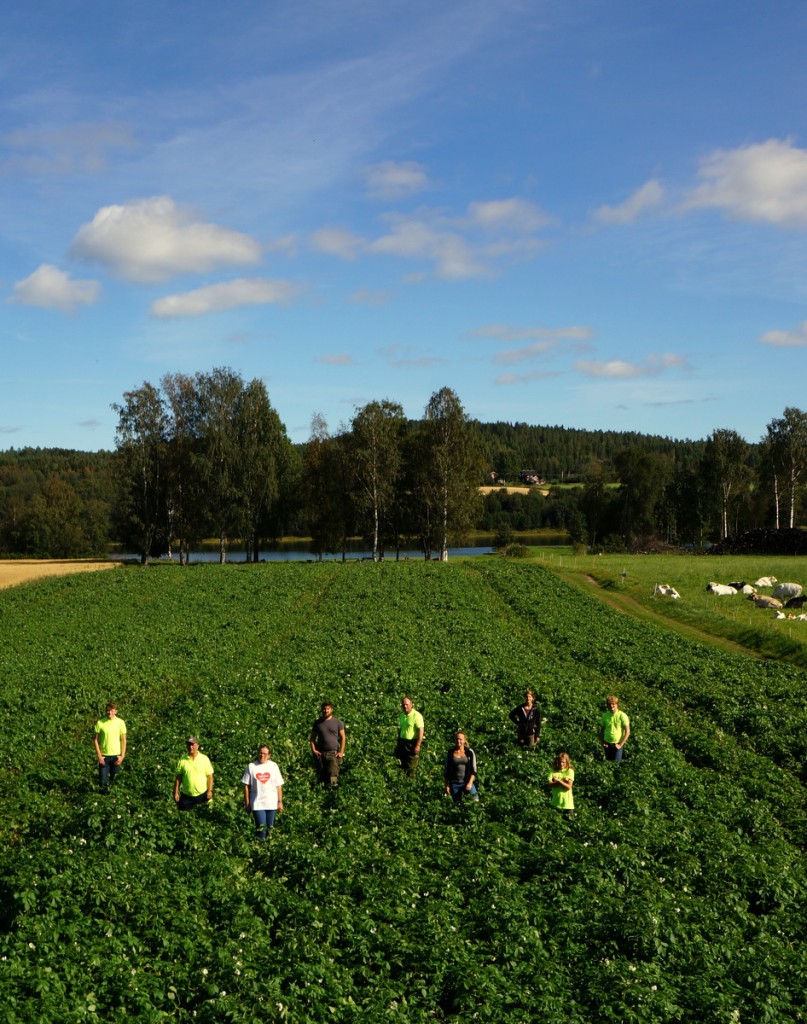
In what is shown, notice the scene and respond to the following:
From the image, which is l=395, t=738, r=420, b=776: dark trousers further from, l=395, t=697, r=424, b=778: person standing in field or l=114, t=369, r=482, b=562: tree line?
l=114, t=369, r=482, b=562: tree line

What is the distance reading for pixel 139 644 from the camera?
39.6 m

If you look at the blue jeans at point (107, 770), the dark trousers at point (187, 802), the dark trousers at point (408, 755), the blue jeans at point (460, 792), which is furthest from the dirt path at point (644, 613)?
the dark trousers at point (187, 802)

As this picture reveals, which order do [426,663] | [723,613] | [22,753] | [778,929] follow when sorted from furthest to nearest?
[723,613] → [426,663] → [22,753] → [778,929]

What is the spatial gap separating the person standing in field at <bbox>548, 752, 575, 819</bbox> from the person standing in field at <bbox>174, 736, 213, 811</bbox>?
694 centimetres

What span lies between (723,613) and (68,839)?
147ft

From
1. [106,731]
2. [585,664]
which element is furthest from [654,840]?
[585,664]

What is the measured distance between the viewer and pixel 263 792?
15.6 meters

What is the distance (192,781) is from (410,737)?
5141mm

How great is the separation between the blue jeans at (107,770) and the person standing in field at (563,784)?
404 inches

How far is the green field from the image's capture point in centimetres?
1048

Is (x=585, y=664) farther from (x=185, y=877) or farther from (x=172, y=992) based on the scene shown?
(x=172, y=992)

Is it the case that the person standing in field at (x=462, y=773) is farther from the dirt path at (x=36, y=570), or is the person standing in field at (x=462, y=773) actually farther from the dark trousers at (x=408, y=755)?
the dirt path at (x=36, y=570)

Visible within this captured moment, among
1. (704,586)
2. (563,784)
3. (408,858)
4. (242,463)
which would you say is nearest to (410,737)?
(563,784)

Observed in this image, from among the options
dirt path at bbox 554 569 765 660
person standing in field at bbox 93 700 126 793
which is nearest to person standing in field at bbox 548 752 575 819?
person standing in field at bbox 93 700 126 793
